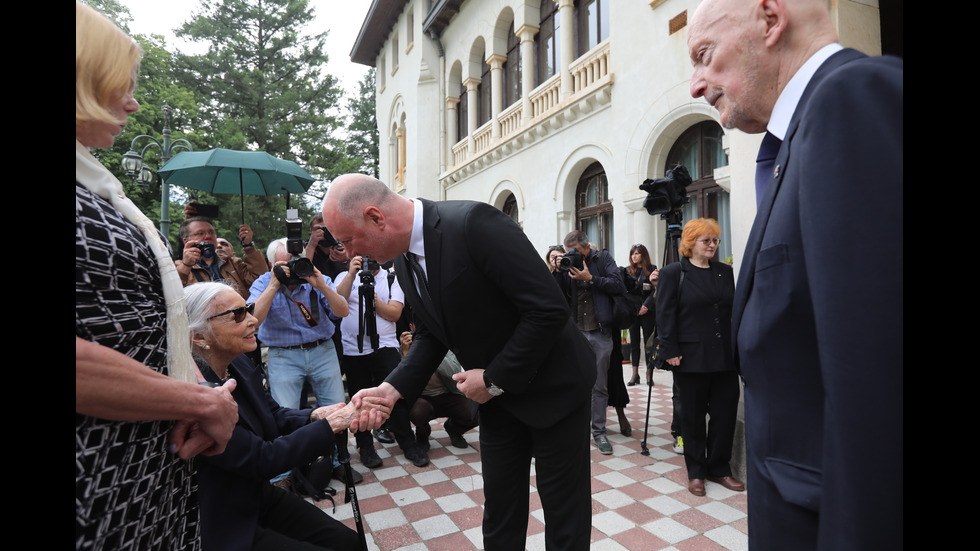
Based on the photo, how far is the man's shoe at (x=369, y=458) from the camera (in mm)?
4520

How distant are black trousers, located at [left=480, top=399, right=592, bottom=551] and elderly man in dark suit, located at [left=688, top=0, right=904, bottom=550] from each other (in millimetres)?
1108

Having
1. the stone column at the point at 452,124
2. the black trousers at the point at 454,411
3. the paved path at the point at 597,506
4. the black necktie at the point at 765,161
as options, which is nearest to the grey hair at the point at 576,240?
the black trousers at the point at 454,411

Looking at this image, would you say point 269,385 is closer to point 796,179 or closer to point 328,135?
point 796,179

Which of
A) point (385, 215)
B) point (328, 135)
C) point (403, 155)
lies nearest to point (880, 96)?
point (385, 215)

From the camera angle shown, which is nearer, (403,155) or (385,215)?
(385,215)

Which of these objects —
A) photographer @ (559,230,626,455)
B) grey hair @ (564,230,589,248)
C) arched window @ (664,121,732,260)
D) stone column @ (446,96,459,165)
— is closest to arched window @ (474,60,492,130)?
stone column @ (446,96,459,165)

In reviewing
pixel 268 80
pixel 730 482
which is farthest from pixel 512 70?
pixel 268 80

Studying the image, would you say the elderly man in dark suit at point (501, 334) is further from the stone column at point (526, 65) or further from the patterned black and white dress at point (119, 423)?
the stone column at point (526, 65)

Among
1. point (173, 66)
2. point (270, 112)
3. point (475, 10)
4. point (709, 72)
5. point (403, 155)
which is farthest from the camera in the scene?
point (270, 112)

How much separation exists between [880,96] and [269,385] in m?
4.41

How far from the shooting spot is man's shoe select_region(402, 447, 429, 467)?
14.8ft

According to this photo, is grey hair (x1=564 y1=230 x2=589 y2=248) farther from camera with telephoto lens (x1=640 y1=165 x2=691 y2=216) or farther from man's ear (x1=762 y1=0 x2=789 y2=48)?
man's ear (x1=762 y1=0 x2=789 y2=48)

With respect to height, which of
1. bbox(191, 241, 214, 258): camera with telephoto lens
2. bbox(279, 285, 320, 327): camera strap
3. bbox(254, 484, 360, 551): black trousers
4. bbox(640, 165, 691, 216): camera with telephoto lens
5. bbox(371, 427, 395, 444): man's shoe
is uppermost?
bbox(640, 165, 691, 216): camera with telephoto lens

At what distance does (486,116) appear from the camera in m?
15.8
